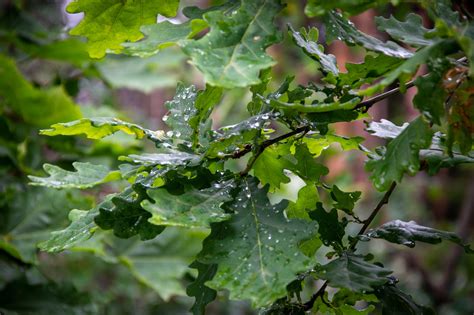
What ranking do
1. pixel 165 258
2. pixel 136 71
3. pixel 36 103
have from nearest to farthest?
1. pixel 36 103
2. pixel 165 258
3. pixel 136 71

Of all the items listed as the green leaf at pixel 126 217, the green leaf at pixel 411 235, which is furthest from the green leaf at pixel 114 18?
the green leaf at pixel 411 235

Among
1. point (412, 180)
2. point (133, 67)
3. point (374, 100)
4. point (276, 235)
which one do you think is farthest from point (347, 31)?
point (412, 180)

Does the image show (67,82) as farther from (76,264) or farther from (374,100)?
(374,100)

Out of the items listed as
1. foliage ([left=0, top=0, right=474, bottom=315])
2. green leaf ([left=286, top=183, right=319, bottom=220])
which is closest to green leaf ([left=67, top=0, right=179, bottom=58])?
foliage ([left=0, top=0, right=474, bottom=315])

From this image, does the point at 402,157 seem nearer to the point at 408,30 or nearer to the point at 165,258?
the point at 408,30

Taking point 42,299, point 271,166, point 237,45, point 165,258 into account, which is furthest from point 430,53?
point 165,258

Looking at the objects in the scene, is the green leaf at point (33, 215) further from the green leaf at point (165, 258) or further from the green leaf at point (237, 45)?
the green leaf at point (237, 45)

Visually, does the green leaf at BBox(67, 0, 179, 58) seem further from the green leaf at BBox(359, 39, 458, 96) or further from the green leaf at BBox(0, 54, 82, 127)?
the green leaf at BBox(0, 54, 82, 127)
